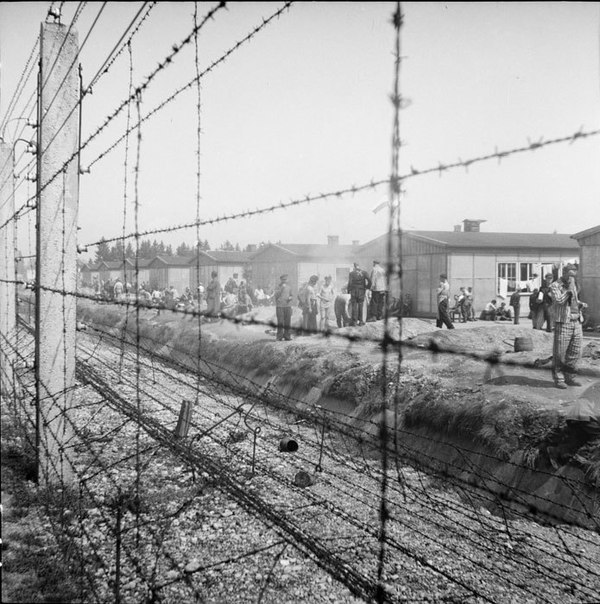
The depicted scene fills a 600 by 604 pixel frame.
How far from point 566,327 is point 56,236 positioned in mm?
7026

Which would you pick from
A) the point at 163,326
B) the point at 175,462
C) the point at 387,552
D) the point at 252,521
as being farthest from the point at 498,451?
the point at 163,326

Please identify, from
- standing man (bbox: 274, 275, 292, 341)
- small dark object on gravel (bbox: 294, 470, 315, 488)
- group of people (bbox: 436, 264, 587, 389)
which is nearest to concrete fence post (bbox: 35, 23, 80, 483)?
small dark object on gravel (bbox: 294, 470, 315, 488)

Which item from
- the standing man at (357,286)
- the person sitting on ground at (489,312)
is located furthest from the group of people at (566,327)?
the person sitting on ground at (489,312)

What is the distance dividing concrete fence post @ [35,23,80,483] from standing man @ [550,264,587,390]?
6629mm

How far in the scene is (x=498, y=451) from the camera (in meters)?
7.34

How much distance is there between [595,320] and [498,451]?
1097 centimetres

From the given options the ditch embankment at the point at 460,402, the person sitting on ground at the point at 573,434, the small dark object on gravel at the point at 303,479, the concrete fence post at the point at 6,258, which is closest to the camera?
the ditch embankment at the point at 460,402

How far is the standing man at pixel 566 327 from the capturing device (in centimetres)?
830

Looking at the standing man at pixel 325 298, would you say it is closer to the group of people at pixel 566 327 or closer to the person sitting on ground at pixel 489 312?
the group of people at pixel 566 327

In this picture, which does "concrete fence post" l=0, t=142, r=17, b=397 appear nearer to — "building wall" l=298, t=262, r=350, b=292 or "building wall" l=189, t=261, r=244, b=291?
"building wall" l=298, t=262, r=350, b=292

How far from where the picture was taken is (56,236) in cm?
521

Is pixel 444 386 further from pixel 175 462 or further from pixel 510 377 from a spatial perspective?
pixel 175 462

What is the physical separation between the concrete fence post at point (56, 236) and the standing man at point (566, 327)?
663 cm

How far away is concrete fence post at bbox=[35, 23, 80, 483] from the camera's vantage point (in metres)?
5.05
